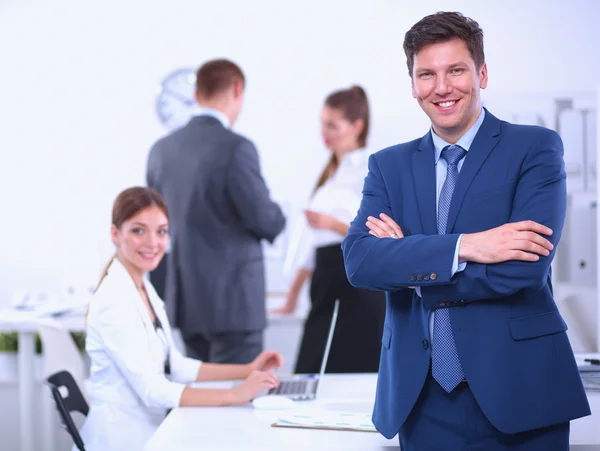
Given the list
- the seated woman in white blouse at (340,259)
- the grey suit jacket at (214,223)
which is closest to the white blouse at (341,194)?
the seated woman in white blouse at (340,259)

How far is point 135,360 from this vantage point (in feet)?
7.06

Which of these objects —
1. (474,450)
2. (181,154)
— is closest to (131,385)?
(474,450)

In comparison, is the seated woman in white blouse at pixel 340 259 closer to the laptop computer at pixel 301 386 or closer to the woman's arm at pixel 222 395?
the laptop computer at pixel 301 386

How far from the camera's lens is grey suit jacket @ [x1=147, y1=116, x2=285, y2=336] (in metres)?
3.34

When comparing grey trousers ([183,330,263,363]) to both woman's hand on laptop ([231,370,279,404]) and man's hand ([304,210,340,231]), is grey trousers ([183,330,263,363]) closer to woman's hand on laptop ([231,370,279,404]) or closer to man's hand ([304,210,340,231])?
man's hand ([304,210,340,231])

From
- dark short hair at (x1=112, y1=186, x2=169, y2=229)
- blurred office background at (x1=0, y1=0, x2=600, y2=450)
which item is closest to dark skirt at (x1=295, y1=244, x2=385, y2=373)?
dark short hair at (x1=112, y1=186, x2=169, y2=229)

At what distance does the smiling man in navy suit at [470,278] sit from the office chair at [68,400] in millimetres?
948

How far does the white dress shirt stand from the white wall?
2890 mm

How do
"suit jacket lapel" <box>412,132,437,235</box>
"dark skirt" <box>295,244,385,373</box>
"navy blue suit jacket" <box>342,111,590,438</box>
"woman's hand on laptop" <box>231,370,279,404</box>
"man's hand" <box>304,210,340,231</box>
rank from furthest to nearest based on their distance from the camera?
"man's hand" <box>304,210,340,231</box> < "dark skirt" <box>295,244,385,373</box> < "woman's hand on laptop" <box>231,370,279,404</box> < "suit jacket lapel" <box>412,132,437,235</box> < "navy blue suit jacket" <box>342,111,590,438</box>

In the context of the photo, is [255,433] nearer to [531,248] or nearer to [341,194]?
[531,248]

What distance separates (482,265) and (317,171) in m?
3.61

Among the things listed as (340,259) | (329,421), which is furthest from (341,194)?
(329,421)

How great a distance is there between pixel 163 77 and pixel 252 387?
11.1 ft

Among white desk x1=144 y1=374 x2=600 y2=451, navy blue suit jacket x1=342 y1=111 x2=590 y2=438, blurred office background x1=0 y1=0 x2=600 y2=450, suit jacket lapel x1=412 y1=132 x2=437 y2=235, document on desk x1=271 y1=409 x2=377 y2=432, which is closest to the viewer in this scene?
navy blue suit jacket x1=342 y1=111 x2=590 y2=438
